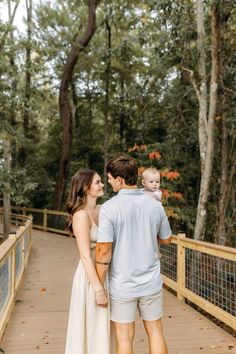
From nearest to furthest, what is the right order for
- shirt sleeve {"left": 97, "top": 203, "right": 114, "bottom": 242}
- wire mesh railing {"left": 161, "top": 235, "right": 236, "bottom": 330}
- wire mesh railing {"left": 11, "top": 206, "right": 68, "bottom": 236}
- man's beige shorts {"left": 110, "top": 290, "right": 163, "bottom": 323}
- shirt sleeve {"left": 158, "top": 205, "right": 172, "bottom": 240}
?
shirt sleeve {"left": 97, "top": 203, "right": 114, "bottom": 242} < man's beige shorts {"left": 110, "top": 290, "right": 163, "bottom": 323} < shirt sleeve {"left": 158, "top": 205, "right": 172, "bottom": 240} < wire mesh railing {"left": 161, "top": 235, "right": 236, "bottom": 330} < wire mesh railing {"left": 11, "top": 206, "right": 68, "bottom": 236}

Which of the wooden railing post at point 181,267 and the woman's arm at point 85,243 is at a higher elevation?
the woman's arm at point 85,243

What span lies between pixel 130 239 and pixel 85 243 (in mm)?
275

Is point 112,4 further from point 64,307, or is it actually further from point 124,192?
point 124,192

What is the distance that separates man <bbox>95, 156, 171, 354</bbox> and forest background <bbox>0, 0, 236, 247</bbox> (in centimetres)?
533

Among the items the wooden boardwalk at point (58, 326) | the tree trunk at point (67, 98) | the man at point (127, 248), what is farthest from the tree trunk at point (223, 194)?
the tree trunk at point (67, 98)

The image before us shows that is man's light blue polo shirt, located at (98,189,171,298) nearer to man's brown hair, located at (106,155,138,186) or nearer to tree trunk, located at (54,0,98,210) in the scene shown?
man's brown hair, located at (106,155,138,186)

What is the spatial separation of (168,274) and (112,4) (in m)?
12.0

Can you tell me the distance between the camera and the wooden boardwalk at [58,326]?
393 cm

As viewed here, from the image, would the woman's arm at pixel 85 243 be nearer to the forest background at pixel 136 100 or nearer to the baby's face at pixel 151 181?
the baby's face at pixel 151 181

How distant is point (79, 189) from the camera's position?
251cm

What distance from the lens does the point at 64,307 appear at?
5.53 m

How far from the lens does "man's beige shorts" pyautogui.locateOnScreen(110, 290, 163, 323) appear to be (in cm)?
235

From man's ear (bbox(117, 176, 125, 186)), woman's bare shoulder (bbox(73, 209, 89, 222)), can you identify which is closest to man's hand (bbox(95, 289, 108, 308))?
woman's bare shoulder (bbox(73, 209, 89, 222))

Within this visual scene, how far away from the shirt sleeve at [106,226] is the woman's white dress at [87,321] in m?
0.25
